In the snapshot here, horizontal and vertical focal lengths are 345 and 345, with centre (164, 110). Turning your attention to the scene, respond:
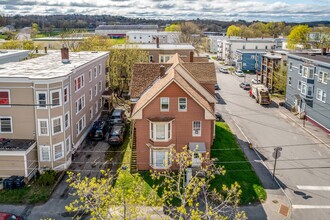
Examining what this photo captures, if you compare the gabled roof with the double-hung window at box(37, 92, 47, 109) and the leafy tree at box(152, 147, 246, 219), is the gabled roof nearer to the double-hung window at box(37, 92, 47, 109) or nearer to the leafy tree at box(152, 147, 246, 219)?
the double-hung window at box(37, 92, 47, 109)

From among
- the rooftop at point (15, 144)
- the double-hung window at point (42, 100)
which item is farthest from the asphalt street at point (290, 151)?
the rooftop at point (15, 144)

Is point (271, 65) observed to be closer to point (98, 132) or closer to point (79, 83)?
point (98, 132)

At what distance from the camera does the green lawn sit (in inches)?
1135

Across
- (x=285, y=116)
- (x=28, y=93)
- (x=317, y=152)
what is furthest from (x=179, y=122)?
(x=285, y=116)

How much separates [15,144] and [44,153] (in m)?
2.65

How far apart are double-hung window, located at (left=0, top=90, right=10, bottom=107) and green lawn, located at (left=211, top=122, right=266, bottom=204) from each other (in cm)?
2004

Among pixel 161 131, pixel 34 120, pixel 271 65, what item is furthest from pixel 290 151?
pixel 271 65

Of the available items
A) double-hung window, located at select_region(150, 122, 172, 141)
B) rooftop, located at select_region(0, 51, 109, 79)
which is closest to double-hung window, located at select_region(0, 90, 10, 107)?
rooftop, located at select_region(0, 51, 109, 79)

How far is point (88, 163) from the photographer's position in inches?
1371

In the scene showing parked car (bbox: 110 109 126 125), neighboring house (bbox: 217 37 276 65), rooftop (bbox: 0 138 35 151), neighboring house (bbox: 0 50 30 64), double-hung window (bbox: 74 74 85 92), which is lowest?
parked car (bbox: 110 109 126 125)

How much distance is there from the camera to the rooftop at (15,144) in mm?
30375

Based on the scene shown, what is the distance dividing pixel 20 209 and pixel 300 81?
142 feet

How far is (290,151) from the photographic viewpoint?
127ft

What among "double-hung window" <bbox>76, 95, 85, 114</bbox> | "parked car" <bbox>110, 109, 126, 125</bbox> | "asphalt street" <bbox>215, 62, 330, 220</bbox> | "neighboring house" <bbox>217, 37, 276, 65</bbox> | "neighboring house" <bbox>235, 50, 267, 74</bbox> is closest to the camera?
"asphalt street" <bbox>215, 62, 330, 220</bbox>
